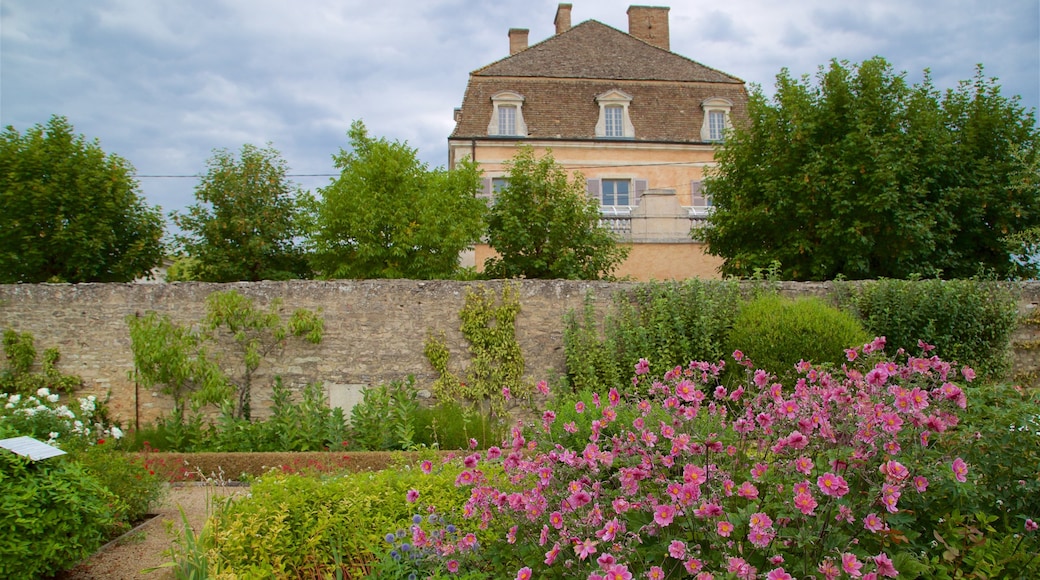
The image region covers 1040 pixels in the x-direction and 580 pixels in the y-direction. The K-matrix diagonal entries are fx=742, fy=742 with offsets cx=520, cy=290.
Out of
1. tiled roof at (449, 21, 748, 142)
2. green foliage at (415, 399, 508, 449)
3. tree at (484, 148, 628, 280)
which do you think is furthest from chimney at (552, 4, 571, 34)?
green foliage at (415, 399, 508, 449)

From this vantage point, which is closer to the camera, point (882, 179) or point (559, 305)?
point (559, 305)

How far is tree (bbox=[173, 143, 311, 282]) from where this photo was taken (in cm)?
1506

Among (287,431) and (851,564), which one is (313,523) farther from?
(287,431)

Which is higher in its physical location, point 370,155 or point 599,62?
point 599,62

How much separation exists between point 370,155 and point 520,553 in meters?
11.0

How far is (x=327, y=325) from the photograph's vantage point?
900 cm

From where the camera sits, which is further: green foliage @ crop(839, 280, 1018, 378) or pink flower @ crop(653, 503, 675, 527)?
green foliage @ crop(839, 280, 1018, 378)

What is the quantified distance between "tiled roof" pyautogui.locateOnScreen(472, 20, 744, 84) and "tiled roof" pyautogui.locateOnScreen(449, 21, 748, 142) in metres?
0.03

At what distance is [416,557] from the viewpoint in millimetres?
3377

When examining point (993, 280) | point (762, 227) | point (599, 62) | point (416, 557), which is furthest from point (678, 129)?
point (416, 557)

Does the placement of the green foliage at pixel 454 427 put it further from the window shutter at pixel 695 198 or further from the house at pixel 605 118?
the window shutter at pixel 695 198

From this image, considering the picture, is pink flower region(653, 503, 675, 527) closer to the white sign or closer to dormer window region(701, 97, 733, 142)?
the white sign

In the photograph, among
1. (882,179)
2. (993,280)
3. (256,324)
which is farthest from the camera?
(882,179)

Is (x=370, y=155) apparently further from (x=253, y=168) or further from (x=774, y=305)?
(x=774, y=305)
